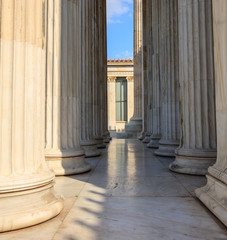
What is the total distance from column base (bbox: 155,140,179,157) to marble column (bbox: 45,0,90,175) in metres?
8.88

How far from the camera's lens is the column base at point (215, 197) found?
6559mm

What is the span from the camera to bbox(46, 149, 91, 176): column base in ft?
41.0

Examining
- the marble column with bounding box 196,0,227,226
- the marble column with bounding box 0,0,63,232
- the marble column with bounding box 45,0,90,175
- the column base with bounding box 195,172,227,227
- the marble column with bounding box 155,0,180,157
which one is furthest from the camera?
the marble column with bounding box 155,0,180,157

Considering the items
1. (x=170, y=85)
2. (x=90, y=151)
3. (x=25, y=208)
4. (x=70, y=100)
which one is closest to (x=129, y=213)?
(x=25, y=208)

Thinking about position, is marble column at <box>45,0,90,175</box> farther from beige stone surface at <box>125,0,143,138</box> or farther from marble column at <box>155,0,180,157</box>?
beige stone surface at <box>125,0,143,138</box>

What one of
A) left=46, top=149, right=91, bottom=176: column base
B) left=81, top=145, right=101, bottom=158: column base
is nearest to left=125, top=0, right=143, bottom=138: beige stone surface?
left=81, top=145, right=101, bottom=158: column base

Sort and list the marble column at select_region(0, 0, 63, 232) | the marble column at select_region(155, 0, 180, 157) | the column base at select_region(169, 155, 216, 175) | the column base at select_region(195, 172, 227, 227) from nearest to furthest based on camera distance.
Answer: the marble column at select_region(0, 0, 63, 232) → the column base at select_region(195, 172, 227, 227) → the column base at select_region(169, 155, 216, 175) → the marble column at select_region(155, 0, 180, 157)

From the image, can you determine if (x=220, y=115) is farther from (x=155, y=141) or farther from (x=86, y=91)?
(x=155, y=141)

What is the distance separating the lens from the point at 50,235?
572 cm

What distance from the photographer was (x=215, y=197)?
7363mm

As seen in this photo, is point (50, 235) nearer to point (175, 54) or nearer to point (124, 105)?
point (175, 54)

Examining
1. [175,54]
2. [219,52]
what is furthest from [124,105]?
[219,52]

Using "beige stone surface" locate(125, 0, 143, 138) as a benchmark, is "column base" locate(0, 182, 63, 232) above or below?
below

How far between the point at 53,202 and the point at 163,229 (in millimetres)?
3184
